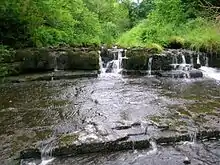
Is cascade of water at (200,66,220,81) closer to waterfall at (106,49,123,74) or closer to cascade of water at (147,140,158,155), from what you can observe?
waterfall at (106,49,123,74)

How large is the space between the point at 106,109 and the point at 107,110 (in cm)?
9

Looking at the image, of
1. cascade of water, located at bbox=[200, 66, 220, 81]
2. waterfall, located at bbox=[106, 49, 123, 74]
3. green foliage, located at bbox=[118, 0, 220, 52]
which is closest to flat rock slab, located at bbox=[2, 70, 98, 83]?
waterfall, located at bbox=[106, 49, 123, 74]

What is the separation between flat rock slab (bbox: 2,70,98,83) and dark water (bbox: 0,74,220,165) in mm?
374

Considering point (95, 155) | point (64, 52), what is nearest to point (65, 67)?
point (64, 52)

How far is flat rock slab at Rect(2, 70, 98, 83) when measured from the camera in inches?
437

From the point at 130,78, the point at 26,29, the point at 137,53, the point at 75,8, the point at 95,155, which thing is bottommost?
the point at 95,155

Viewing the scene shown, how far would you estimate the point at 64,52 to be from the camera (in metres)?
12.4

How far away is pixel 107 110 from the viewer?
25.5 feet

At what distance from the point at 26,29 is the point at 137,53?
4.23 metres

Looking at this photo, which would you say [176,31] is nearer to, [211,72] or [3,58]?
[211,72]

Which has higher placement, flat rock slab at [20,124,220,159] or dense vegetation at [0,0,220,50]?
dense vegetation at [0,0,220,50]

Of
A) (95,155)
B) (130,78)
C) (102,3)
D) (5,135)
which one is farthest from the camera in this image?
(102,3)

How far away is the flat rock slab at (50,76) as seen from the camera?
11.1 meters

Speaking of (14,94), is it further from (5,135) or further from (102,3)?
(102,3)
